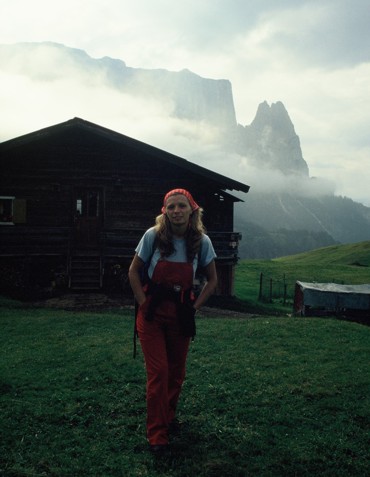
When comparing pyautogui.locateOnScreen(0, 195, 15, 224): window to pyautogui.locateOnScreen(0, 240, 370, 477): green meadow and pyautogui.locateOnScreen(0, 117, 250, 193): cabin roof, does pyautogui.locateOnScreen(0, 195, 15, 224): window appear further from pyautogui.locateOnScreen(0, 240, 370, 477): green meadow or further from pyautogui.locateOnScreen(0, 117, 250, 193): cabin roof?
pyautogui.locateOnScreen(0, 240, 370, 477): green meadow

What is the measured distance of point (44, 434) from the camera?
14.7 feet

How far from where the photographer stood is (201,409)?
206 inches

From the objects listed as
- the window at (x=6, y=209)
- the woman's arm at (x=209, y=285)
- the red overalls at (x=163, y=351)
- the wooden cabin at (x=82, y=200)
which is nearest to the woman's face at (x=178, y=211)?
the red overalls at (x=163, y=351)

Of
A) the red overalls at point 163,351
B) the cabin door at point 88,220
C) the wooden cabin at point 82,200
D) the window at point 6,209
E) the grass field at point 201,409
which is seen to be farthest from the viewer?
the cabin door at point 88,220

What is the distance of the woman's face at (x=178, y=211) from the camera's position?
4406mm

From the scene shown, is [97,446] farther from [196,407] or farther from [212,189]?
[212,189]

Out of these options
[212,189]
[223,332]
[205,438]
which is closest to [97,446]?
[205,438]

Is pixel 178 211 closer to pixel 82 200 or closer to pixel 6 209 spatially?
pixel 82 200

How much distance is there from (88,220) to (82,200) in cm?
105

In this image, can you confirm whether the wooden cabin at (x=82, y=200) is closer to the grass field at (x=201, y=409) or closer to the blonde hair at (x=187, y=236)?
the grass field at (x=201, y=409)

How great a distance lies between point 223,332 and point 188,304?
5.99 m

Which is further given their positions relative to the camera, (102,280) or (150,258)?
(102,280)

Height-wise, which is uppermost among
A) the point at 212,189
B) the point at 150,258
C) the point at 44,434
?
the point at 212,189

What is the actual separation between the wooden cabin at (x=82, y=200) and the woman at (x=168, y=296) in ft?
47.7
